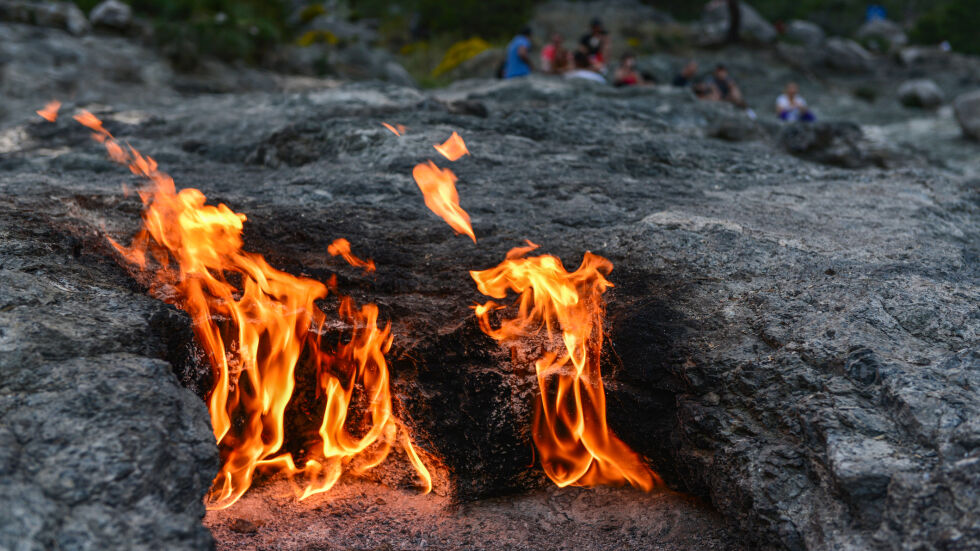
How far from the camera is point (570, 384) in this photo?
3.69 metres

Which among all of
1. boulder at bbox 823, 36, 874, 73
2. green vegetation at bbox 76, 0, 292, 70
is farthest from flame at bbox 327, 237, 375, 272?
boulder at bbox 823, 36, 874, 73

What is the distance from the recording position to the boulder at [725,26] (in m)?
27.5

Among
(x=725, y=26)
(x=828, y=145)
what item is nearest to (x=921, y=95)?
(x=725, y=26)

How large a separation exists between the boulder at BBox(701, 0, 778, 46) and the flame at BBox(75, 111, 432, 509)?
2669cm

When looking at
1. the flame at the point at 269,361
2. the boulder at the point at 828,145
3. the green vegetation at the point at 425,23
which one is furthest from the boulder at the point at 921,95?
the flame at the point at 269,361

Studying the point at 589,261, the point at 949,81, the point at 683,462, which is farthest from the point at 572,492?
the point at 949,81

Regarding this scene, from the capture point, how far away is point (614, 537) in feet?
11.2

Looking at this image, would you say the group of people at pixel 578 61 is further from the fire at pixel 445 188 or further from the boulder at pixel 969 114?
the boulder at pixel 969 114

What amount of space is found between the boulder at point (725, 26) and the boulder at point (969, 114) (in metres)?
13.4

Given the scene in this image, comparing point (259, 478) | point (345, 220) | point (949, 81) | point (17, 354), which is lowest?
point (949, 81)

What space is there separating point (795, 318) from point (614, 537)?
137 cm

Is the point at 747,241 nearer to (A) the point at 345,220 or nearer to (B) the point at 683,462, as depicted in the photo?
(B) the point at 683,462

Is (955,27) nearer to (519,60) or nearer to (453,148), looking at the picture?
(519,60)

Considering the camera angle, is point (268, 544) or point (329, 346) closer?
point (268, 544)
